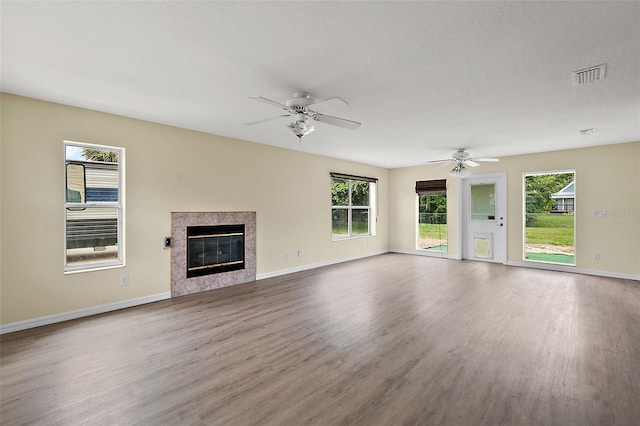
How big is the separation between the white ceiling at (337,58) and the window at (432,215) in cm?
378

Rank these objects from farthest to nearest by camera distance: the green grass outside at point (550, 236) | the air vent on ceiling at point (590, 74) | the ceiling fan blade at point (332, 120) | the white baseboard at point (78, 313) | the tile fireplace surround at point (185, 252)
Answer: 1. the green grass outside at point (550, 236)
2. the tile fireplace surround at point (185, 252)
3. the white baseboard at point (78, 313)
4. the ceiling fan blade at point (332, 120)
5. the air vent on ceiling at point (590, 74)

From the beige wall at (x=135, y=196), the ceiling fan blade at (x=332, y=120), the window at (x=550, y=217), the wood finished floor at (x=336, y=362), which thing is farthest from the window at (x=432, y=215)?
the ceiling fan blade at (x=332, y=120)

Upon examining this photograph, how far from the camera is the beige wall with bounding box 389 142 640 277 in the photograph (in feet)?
17.5

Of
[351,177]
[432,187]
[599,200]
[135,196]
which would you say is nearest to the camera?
[135,196]

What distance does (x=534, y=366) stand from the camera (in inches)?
95.4

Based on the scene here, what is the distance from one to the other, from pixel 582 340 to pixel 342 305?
2459 millimetres

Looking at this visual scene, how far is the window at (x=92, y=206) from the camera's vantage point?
11.7 ft

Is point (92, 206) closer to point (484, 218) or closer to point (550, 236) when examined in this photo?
point (484, 218)

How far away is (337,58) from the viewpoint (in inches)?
92.7

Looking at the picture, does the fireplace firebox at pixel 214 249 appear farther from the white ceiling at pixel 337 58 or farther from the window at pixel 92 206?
the white ceiling at pixel 337 58

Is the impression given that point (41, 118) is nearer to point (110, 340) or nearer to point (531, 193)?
point (110, 340)

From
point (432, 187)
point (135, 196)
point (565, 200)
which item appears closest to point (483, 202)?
point (432, 187)

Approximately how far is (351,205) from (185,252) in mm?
4171

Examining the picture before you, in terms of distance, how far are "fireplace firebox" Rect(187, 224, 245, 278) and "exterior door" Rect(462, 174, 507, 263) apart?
539cm
